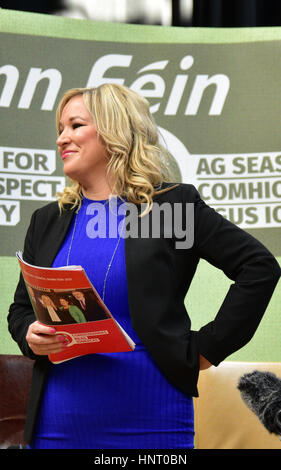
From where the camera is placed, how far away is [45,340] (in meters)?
1.51

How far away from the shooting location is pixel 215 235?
162cm

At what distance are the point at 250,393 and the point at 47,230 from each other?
172 cm

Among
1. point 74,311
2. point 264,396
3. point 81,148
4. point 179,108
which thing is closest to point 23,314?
point 74,311

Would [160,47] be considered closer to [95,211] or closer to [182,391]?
[95,211]

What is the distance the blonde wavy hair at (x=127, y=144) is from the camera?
5.63ft

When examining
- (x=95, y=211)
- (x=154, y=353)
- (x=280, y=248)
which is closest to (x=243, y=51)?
(x=280, y=248)

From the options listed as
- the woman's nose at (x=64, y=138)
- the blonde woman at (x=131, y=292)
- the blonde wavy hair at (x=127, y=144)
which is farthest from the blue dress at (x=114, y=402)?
the woman's nose at (x=64, y=138)

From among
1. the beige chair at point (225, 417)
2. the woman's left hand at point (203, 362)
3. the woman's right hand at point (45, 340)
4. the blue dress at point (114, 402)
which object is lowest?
the beige chair at point (225, 417)

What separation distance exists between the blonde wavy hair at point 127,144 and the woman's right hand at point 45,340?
1.28 ft

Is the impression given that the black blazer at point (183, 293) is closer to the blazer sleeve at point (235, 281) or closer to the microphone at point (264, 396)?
the blazer sleeve at point (235, 281)

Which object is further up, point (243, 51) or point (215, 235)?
point (243, 51)

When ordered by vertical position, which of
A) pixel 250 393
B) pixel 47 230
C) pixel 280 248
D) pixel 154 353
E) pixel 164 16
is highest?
pixel 164 16

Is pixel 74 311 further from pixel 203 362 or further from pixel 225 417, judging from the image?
pixel 225 417

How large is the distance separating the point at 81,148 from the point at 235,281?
0.52m
